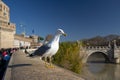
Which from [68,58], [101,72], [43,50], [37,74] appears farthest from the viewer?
[101,72]

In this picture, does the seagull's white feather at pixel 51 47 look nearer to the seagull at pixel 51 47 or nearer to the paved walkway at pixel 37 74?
the seagull at pixel 51 47

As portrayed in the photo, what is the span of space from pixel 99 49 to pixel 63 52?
128 feet

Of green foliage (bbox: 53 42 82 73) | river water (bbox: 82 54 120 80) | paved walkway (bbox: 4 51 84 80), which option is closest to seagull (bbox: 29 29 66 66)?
paved walkway (bbox: 4 51 84 80)

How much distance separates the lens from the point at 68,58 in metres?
30.3

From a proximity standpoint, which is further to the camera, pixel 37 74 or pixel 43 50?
pixel 43 50

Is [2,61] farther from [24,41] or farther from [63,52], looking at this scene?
[24,41]

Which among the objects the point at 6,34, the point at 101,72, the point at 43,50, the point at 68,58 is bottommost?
the point at 101,72

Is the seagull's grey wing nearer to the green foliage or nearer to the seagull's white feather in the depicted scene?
the seagull's white feather

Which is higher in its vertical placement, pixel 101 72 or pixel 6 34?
pixel 6 34

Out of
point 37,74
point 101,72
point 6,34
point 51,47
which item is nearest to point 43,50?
point 51,47

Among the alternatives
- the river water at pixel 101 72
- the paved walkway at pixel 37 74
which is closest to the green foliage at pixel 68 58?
the river water at pixel 101 72

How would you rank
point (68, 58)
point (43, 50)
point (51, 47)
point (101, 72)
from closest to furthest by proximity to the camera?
point (51, 47) < point (43, 50) < point (68, 58) < point (101, 72)

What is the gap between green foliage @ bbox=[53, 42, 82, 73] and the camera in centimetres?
2783

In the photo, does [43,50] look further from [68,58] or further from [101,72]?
[101,72]
